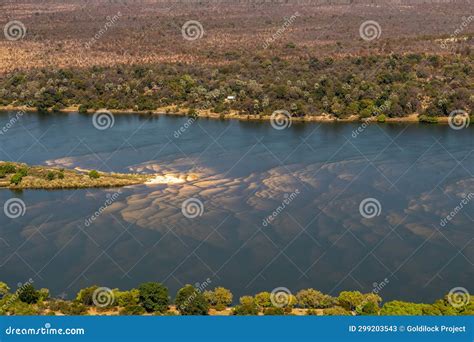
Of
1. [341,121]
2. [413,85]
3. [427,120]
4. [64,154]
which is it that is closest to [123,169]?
[64,154]

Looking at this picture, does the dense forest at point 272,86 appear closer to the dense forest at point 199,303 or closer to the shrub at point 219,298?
the dense forest at point 199,303

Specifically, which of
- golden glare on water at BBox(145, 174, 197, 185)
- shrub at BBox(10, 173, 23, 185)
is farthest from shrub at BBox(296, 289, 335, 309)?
shrub at BBox(10, 173, 23, 185)

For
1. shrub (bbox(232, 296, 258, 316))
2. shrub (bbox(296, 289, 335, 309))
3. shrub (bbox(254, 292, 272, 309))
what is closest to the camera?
shrub (bbox(232, 296, 258, 316))

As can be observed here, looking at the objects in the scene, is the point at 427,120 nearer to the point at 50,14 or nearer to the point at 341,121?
the point at 341,121

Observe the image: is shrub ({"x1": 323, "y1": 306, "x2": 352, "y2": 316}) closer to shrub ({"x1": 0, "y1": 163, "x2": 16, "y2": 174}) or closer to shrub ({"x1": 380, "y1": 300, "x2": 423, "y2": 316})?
shrub ({"x1": 380, "y1": 300, "x2": 423, "y2": 316})

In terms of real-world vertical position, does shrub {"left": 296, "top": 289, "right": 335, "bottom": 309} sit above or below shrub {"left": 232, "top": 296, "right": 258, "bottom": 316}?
above

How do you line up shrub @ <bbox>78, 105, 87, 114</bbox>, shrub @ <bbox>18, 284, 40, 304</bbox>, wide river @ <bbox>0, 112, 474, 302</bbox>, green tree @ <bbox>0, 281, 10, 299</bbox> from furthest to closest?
shrub @ <bbox>78, 105, 87, 114</bbox> → wide river @ <bbox>0, 112, 474, 302</bbox> → green tree @ <bbox>0, 281, 10, 299</bbox> → shrub @ <bbox>18, 284, 40, 304</bbox>
